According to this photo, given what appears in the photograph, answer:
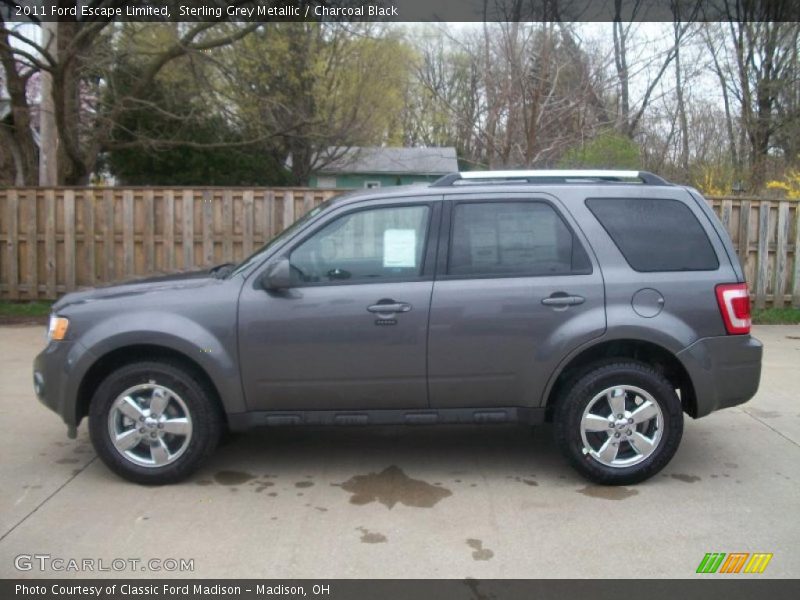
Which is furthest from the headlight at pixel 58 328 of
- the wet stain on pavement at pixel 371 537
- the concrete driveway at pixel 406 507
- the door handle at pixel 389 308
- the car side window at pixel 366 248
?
the wet stain on pavement at pixel 371 537

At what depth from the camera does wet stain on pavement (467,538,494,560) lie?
12.8ft

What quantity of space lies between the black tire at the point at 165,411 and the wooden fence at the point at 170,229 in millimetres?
Result: 6630

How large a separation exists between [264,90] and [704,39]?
1156cm

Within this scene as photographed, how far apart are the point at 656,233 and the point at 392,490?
2.36 meters

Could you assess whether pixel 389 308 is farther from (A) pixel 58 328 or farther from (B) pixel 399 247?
(A) pixel 58 328

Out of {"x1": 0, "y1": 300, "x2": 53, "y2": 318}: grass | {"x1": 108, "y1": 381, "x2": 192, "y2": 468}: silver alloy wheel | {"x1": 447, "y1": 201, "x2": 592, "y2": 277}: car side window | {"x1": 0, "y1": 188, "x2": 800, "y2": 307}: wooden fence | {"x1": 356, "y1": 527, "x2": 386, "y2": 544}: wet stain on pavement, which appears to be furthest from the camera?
{"x1": 0, "y1": 188, "x2": 800, "y2": 307}: wooden fence

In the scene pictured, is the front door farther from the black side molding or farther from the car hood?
the car hood

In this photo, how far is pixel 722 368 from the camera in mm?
4785

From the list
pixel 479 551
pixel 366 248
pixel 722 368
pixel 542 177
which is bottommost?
pixel 479 551

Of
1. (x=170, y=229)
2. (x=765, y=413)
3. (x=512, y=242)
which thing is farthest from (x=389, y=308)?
(x=170, y=229)

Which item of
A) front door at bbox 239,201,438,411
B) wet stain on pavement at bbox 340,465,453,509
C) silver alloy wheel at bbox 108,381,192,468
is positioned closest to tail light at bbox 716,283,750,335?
Result: front door at bbox 239,201,438,411

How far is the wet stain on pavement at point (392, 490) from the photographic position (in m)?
4.64

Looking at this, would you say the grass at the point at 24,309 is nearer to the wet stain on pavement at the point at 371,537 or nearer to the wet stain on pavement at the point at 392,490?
the wet stain on pavement at the point at 392,490

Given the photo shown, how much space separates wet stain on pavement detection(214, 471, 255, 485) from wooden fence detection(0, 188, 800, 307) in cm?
648
